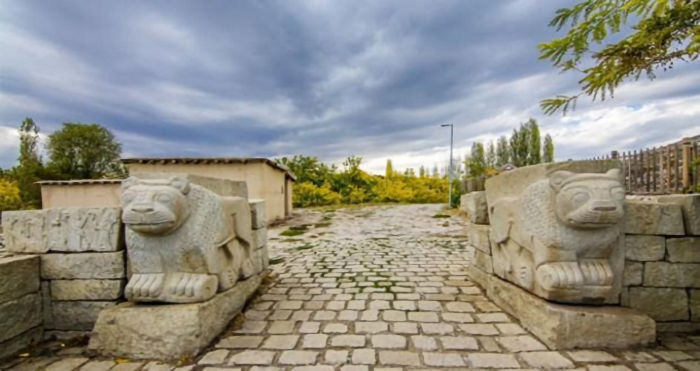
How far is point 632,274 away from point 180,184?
363 cm

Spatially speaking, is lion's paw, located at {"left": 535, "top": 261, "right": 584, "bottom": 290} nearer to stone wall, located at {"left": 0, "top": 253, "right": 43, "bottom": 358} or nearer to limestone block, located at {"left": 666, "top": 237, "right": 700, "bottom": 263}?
limestone block, located at {"left": 666, "top": 237, "right": 700, "bottom": 263}

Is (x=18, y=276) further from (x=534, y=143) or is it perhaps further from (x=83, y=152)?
(x=83, y=152)

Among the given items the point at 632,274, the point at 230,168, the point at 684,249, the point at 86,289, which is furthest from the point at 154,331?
the point at 230,168

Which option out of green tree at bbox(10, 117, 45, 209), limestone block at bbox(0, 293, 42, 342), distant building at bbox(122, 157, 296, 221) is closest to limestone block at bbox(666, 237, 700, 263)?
limestone block at bbox(0, 293, 42, 342)

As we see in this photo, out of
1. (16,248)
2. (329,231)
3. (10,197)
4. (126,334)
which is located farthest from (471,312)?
(10,197)

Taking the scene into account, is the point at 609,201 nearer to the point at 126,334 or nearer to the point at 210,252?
the point at 210,252

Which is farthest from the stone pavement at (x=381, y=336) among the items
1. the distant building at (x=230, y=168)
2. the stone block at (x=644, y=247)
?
the distant building at (x=230, y=168)

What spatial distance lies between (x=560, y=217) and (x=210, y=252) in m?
2.65

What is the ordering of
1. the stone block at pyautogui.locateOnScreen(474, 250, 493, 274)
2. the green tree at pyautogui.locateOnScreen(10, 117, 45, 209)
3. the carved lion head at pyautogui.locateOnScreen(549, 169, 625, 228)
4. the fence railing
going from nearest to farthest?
1. the carved lion head at pyautogui.locateOnScreen(549, 169, 625, 228)
2. the stone block at pyautogui.locateOnScreen(474, 250, 493, 274)
3. the fence railing
4. the green tree at pyautogui.locateOnScreen(10, 117, 45, 209)

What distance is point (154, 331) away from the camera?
2.00m

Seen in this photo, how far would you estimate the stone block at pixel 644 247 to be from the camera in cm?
221

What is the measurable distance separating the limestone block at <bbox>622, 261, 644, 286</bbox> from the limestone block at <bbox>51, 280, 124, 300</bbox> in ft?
13.8

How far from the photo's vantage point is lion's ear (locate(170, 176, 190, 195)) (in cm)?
206

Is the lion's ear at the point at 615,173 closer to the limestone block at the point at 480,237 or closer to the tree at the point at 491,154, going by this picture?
the limestone block at the point at 480,237
